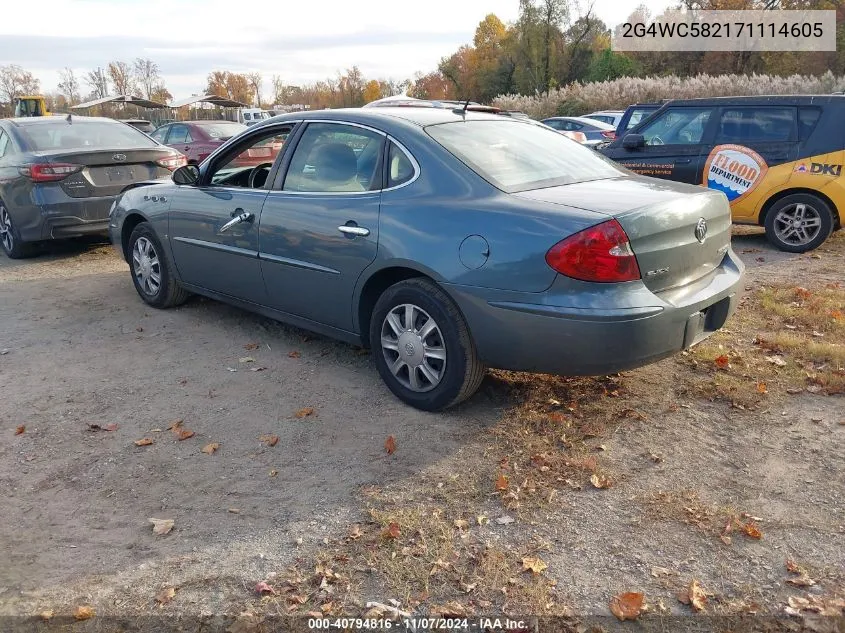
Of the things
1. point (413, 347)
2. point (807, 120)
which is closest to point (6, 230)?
point (413, 347)

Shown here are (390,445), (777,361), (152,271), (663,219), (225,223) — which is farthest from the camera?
(152,271)

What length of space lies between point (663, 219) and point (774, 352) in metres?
1.92

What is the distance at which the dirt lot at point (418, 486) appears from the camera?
2.71 meters

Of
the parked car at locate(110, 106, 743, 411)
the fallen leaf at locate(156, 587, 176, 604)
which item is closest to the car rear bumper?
the parked car at locate(110, 106, 743, 411)

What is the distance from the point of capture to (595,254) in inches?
135

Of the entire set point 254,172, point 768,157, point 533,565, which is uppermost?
point 768,157

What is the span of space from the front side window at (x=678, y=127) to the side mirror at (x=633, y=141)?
0.55 ft

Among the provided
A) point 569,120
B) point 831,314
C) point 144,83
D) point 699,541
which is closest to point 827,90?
point 569,120

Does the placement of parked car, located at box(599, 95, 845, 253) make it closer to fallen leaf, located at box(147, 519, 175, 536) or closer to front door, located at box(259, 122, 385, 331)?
front door, located at box(259, 122, 385, 331)

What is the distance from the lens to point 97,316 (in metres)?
6.27

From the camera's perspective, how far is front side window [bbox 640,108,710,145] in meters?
8.67

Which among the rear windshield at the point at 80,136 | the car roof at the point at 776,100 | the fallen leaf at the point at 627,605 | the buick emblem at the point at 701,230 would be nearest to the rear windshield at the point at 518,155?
the buick emblem at the point at 701,230

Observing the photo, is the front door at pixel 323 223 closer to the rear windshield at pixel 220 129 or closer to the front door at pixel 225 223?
the front door at pixel 225 223

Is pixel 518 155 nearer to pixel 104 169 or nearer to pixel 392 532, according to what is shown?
pixel 392 532
